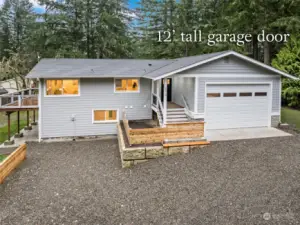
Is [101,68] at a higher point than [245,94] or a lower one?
higher

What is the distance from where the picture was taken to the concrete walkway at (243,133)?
11000 mm

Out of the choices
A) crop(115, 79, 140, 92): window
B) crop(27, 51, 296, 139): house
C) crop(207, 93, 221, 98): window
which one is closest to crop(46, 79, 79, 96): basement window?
crop(27, 51, 296, 139): house

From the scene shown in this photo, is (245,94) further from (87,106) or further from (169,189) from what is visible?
(87,106)

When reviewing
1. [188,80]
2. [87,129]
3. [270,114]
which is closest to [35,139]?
[87,129]

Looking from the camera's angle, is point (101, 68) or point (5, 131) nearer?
point (101, 68)

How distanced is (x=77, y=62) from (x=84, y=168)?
839cm

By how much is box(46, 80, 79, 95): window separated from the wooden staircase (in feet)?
16.6

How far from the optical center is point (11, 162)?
8.89m

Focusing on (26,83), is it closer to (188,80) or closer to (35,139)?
(35,139)

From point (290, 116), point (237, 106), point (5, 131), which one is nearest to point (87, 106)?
point (5, 131)

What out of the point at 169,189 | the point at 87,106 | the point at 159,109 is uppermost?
the point at 87,106

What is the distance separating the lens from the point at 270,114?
42.6 feet

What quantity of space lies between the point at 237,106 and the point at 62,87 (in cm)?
902

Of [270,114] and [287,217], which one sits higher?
[270,114]
